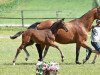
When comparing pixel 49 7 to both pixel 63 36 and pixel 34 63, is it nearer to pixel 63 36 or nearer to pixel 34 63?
pixel 63 36

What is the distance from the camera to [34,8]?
54219 millimetres

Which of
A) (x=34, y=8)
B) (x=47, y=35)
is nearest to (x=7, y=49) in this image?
(x=47, y=35)

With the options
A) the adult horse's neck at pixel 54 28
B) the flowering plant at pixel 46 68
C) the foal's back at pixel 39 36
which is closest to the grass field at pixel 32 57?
the foal's back at pixel 39 36

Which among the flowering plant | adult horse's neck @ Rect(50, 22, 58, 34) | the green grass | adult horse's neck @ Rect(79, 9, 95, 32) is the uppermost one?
the green grass

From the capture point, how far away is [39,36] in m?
17.7

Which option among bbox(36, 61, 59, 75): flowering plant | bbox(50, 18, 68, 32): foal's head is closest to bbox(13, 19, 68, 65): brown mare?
bbox(50, 18, 68, 32): foal's head

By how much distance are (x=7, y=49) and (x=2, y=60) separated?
14.5 ft

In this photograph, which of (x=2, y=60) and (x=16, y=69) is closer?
(x=16, y=69)

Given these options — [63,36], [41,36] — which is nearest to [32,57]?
[63,36]

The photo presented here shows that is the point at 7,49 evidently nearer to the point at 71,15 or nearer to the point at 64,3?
the point at 71,15

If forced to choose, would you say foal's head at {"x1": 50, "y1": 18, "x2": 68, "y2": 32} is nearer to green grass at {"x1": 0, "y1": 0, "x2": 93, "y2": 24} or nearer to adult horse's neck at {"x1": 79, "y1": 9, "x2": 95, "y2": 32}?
adult horse's neck at {"x1": 79, "y1": 9, "x2": 95, "y2": 32}

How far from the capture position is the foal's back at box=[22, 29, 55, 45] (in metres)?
17.6

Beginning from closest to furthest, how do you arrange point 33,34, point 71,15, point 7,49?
point 33,34 → point 7,49 → point 71,15

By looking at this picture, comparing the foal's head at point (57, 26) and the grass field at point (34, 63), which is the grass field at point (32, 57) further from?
the foal's head at point (57, 26)
